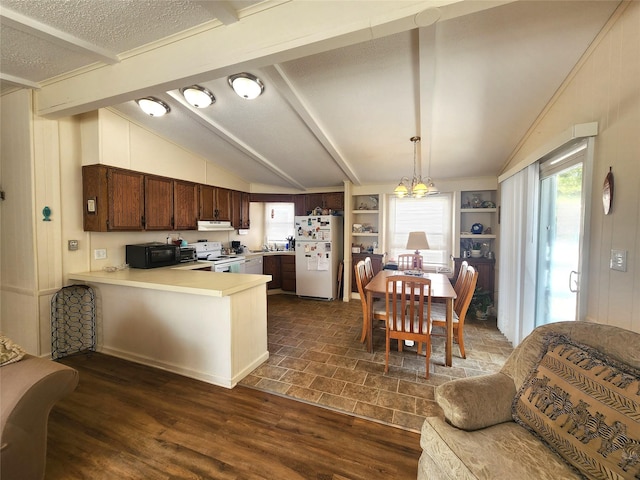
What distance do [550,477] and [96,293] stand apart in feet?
12.5

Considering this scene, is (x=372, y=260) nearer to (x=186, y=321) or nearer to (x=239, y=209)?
(x=239, y=209)

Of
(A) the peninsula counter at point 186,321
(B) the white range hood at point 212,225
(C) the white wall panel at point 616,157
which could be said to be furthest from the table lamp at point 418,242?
(B) the white range hood at point 212,225

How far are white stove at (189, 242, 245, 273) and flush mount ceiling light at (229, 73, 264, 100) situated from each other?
2.54m

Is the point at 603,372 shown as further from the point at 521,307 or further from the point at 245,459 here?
the point at 521,307

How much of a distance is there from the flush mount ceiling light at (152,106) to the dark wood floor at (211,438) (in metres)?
2.69

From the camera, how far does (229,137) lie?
331cm

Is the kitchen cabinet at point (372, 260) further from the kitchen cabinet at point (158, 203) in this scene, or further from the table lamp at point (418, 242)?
the kitchen cabinet at point (158, 203)

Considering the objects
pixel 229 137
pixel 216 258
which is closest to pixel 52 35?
pixel 229 137

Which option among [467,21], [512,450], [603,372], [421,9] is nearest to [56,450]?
[512,450]

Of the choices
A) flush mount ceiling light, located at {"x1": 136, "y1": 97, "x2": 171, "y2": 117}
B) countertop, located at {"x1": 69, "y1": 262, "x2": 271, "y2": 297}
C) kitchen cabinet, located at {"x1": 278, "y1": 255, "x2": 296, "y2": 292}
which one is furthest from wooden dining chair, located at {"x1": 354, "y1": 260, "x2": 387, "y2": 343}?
flush mount ceiling light, located at {"x1": 136, "y1": 97, "x2": 171, "y2": 117}

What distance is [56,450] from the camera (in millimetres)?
1558

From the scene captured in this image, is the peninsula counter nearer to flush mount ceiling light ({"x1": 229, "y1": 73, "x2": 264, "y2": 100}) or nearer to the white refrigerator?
flush mount ceiling light ({"x1": 229, "y1": 73, "x2": 264, "y2": 100})

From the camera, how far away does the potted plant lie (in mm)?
3832

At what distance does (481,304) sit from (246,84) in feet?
13.9
